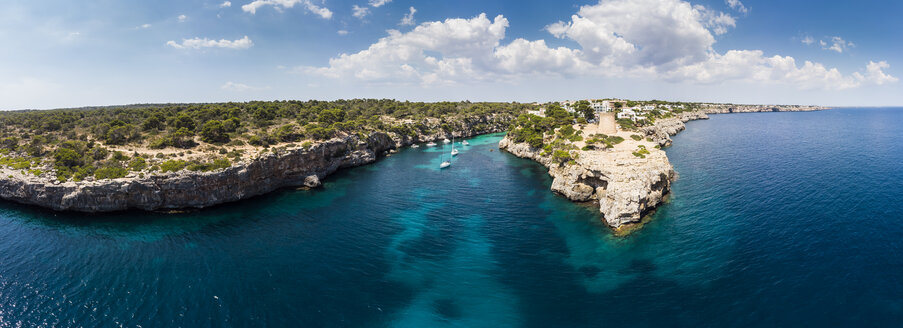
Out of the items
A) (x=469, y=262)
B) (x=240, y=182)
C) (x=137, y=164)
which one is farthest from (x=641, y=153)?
(x=137, y=164)

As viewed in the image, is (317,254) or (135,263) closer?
(135,263)

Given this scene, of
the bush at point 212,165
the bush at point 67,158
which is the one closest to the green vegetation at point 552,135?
the bush at point 212,165

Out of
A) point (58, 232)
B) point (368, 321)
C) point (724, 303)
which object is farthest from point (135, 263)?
point (724, 303)

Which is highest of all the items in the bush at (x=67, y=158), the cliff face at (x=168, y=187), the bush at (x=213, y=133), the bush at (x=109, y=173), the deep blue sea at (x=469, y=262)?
the bush at (x=213, y=133)

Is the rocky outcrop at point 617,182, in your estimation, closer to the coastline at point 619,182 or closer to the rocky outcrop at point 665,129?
the coastline at point 619,182

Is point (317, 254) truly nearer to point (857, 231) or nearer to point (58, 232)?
point (58, 232)

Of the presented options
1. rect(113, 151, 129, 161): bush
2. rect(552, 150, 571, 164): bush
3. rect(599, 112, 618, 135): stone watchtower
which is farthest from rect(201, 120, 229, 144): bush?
rect(599, 112, 618, 135): stone watchtower

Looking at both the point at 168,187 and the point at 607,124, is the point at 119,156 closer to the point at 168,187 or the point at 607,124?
the point at 168,187
